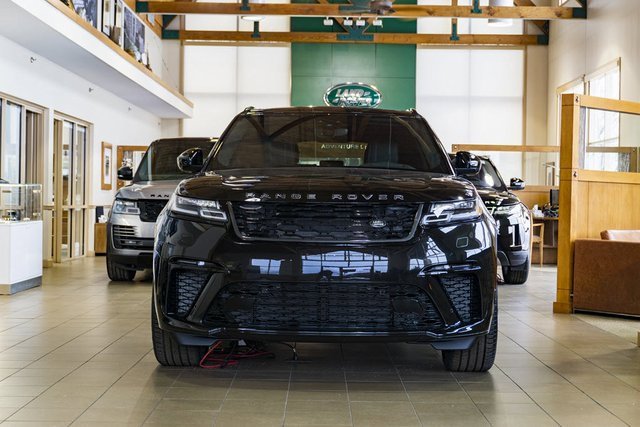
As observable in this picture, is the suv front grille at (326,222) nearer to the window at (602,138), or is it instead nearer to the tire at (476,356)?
the tire at (476,356)

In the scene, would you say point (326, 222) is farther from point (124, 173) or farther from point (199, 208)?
point (124, 173)

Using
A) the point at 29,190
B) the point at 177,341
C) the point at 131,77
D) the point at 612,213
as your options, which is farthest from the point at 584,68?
the point at 177,341

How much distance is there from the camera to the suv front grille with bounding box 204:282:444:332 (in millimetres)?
3332

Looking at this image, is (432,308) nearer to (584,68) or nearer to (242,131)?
(242,131)

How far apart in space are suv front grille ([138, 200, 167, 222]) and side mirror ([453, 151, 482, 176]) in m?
4.13

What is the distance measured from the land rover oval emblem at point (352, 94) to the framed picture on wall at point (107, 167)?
6506 millimetres

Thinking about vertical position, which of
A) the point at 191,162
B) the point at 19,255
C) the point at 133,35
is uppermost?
the point at 133,35

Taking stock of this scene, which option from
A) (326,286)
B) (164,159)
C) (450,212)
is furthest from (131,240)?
(450,212)

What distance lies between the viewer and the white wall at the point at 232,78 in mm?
19484

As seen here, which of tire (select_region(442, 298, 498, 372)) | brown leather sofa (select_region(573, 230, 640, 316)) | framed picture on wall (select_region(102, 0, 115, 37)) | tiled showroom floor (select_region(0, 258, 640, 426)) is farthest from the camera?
framed picture on wall (select_region(102, 0, 115, 37))

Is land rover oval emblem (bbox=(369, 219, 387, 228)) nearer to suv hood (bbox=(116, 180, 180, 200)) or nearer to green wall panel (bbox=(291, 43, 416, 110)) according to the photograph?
suv hood (bbox=(116, 180, 180, 200))

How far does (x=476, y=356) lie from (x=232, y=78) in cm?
1642

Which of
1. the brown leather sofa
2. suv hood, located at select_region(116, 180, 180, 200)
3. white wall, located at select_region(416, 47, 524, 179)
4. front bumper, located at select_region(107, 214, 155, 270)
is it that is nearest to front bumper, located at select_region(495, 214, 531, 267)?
the brown leather sofa

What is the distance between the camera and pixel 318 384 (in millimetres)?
3688
